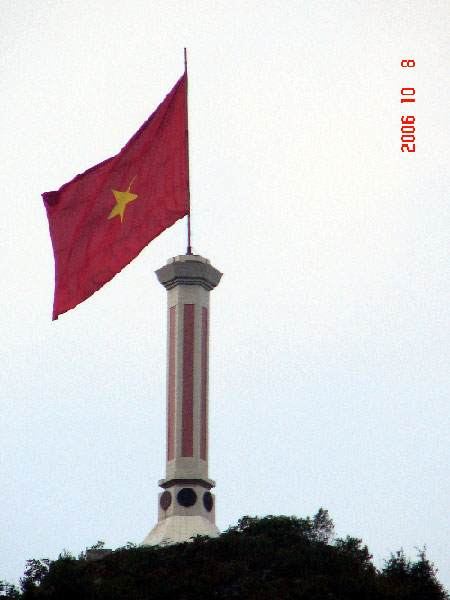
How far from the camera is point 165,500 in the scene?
4944 cm

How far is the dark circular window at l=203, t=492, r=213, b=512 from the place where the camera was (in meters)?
49.3

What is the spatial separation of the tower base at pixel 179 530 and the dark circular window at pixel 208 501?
488mm

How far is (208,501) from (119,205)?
12510 mm

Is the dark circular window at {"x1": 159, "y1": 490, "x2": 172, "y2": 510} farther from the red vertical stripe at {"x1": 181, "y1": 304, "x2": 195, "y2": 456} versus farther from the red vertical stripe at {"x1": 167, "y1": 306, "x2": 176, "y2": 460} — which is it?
the red vertical stripe at {"x1": 181, "y1": 304, "x2": 195, "y2": 456}

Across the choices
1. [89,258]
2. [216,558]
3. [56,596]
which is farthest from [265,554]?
[89,258]

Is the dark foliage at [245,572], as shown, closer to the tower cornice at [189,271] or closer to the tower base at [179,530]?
the tower base at [179,530]

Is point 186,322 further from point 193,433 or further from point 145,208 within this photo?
point 145,208

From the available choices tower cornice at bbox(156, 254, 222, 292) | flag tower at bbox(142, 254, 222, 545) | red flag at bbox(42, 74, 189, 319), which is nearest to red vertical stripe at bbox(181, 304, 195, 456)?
flag tower at bbox(142, 254, 222, 545)

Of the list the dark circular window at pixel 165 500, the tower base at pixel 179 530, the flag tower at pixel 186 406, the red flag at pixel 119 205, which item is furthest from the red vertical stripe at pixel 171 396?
the red flag at pixel 119 205

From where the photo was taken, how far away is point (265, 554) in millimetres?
44031

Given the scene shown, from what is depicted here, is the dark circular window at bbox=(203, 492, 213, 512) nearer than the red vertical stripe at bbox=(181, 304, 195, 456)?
Yes

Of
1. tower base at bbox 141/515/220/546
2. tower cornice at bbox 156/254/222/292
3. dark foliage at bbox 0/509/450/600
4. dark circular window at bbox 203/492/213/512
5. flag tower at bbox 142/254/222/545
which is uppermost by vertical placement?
tower cornice at bbox 156/254/222/292

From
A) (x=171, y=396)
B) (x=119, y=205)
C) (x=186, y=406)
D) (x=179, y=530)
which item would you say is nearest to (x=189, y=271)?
(x=171, y=396)

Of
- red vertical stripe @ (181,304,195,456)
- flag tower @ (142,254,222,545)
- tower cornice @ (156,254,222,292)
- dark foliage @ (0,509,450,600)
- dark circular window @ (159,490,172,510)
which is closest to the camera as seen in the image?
dark foliage @ (0,509,450,600)
